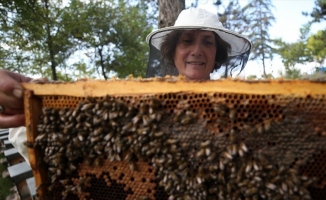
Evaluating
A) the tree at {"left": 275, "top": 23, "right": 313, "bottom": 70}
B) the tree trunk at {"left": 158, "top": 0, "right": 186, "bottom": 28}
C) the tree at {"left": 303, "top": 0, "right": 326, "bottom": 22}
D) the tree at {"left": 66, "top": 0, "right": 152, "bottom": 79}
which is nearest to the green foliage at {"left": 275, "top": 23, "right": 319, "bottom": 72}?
the tree at {"left": 275, "top": 23, "right": 313, "bottom": 70}

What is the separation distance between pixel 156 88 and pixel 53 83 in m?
0.74

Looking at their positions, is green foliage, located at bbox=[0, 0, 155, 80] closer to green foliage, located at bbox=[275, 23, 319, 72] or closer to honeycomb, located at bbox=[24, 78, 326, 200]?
honeycomb, located at bbox=[24, 78, 326, 200]

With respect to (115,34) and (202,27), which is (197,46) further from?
(115,34)

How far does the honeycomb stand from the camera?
1499 millimetres

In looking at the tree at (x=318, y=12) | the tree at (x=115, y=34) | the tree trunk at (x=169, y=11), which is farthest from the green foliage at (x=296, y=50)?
the tree trunk at (x=169, y=11)

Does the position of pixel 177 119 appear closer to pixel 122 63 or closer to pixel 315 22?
pixel 122 63

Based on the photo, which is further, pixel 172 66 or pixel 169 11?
pixel 169 11

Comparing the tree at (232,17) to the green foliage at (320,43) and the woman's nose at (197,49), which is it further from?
the woman's nose at (197,49)

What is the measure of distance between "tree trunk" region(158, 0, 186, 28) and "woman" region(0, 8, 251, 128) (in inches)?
72.3

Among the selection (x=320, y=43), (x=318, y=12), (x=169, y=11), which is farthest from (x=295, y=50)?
(x=169, y=11)

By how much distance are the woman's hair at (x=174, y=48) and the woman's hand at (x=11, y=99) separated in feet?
7.57

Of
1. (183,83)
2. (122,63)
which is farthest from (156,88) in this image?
(122,63)

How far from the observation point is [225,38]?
388 cm

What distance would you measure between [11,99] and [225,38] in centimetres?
292
